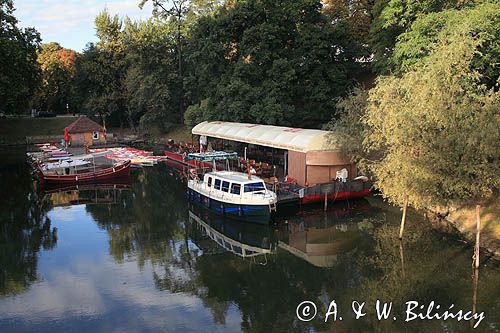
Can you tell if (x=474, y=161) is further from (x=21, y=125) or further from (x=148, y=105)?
(x=21, y=125)

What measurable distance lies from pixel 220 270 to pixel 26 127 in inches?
2792

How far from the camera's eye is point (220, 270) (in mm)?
23453

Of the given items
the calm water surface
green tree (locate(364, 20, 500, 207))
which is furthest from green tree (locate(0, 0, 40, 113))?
green tree (locate(364, 20, 500, 207))

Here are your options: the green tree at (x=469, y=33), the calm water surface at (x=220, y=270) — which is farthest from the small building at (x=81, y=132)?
the green tree at (x=469, y=33)

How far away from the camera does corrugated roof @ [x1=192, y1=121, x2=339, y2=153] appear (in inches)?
1355

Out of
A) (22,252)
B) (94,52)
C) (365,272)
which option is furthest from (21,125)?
(365,272)

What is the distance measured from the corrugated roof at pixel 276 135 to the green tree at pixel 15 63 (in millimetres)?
30761

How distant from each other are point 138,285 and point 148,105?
55707mm

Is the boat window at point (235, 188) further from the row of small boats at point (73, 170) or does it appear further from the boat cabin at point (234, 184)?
the row of small boats at point (73, 170)

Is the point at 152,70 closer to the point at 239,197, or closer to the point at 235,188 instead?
the point at 235,188

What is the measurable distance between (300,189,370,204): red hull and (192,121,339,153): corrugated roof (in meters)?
3.44

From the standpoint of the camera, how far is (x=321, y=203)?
34.5 meters

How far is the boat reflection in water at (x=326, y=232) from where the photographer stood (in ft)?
85.3

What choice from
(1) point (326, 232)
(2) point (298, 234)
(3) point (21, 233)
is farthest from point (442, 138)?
(3) point (21, 233)
